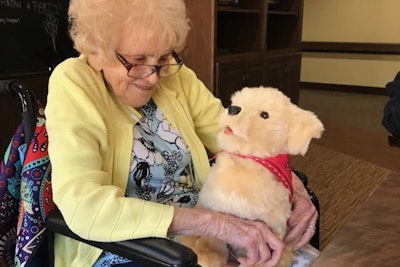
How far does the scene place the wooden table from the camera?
2.47ft

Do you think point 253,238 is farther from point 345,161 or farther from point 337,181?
point 345,161

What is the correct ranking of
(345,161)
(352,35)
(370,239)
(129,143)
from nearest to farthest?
(370,239), (129,143), (345,161), (352,35)

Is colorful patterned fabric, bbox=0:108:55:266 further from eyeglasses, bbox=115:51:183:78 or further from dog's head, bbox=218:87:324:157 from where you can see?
dog's head, bbox=218:87:324:157

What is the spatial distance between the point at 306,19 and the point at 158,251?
6396mm

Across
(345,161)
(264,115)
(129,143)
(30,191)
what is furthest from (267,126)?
(345,161)

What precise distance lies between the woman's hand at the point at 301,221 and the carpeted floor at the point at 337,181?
108 cm

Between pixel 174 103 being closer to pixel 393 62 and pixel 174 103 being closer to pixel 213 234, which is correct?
pixel 213 234

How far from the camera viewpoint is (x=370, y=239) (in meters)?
0.82

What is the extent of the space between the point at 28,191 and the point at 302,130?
65cm

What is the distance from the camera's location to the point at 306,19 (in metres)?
6.63

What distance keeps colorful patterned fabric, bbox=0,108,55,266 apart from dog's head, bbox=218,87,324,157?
17.3 inches

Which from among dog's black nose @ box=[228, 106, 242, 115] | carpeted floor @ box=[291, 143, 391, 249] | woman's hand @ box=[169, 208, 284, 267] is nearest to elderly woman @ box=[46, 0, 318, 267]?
woman's hand @ box=[169, 208, 284, 267]

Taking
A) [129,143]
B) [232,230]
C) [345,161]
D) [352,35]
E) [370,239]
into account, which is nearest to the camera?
[370,239]

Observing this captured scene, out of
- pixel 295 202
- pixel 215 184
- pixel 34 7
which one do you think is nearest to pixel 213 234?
pixel 215 184
